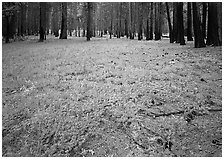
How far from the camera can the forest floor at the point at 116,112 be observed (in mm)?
3438

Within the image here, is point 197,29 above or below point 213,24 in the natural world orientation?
below

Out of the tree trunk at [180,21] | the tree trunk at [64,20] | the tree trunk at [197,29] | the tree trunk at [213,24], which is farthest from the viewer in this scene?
the tree trunk at [64,20]

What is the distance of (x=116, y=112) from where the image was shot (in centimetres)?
427

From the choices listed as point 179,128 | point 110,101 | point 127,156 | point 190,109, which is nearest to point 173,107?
point 190,109

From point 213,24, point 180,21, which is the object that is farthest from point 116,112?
point 180,21

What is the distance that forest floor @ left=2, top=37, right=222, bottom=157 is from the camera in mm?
3438

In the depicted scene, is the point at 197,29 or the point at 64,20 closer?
the point at 197,29

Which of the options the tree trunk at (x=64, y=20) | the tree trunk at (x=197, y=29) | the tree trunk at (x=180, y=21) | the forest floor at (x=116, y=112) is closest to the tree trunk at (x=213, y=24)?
the tree trunk at (x=197, y=29)

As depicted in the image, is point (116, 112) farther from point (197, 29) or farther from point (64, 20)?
point (64, 20)

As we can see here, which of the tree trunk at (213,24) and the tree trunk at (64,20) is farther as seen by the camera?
the tree trunk at (64,20)

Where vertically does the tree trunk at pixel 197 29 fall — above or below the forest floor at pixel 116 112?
above

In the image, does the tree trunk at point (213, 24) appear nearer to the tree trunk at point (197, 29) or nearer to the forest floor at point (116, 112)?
the tree trunk at point (197, 29)

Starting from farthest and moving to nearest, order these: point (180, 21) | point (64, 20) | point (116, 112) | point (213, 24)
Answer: point (64, 20)
point (180, 21)
point (213, 24)
point (116, 112)

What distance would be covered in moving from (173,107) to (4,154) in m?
3.37
